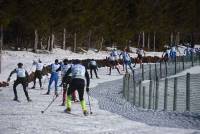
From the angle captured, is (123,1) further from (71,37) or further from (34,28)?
(34,28)

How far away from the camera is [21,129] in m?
14.0

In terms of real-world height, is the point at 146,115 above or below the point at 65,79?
below

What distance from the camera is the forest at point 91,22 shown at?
60.3 metres

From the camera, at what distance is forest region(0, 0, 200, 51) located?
60312 millimetres

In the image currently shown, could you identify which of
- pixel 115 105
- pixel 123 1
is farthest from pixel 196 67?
pixel 123 1

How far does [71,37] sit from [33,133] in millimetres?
63466

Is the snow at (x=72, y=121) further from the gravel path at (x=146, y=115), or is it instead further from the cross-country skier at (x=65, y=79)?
the cross-country skier at (x=65, y=79)

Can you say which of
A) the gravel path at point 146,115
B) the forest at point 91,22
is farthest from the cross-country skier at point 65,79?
the forest at point 91,22

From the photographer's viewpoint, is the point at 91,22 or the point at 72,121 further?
the point at 91,22

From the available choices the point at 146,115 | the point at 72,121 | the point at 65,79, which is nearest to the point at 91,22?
the point at 65,79

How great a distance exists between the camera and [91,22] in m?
70.4

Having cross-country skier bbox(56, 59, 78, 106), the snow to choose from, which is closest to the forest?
cross-country skier bbox(56, 59, 78, 106)

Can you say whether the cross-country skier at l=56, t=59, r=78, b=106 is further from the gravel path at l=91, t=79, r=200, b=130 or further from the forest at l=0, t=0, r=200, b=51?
the forest at l=0, t=0, r=200, b=51

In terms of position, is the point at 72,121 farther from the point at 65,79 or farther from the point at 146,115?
the point at 65,79
